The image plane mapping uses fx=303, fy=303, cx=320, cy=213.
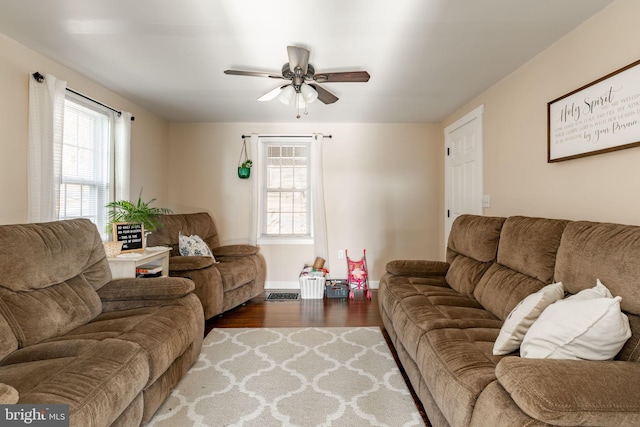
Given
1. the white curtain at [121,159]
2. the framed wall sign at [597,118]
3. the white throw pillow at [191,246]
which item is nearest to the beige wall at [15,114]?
the white curtain at [121,159]

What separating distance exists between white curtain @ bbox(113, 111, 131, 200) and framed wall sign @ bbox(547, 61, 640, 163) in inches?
153

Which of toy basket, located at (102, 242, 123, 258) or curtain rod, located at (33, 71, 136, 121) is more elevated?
curtain rod, located at (33, 71, 136, 121)

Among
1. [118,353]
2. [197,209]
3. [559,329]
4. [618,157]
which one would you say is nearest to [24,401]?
[118,353]

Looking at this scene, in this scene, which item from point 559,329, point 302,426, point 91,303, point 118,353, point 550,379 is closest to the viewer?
point 550,379

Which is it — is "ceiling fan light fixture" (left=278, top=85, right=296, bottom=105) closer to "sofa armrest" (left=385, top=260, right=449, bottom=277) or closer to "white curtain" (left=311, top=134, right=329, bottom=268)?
"white curtain" (left=311, top=134, right=329, bottom=268)

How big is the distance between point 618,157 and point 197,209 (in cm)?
439

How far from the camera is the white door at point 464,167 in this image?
3.27 m

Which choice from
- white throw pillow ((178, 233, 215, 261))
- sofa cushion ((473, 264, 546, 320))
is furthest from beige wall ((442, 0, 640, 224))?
white throw pillow ((178, 233, 215, 261))

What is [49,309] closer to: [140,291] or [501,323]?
[140,291]

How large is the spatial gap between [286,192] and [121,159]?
80.9 inches

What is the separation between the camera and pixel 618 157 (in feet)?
5.71

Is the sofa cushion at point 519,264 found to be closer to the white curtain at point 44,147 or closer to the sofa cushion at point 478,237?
the sofa cushion at point 478,237

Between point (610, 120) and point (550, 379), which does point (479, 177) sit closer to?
point (610, 120)

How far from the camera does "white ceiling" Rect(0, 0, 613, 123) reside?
1.80 meters
